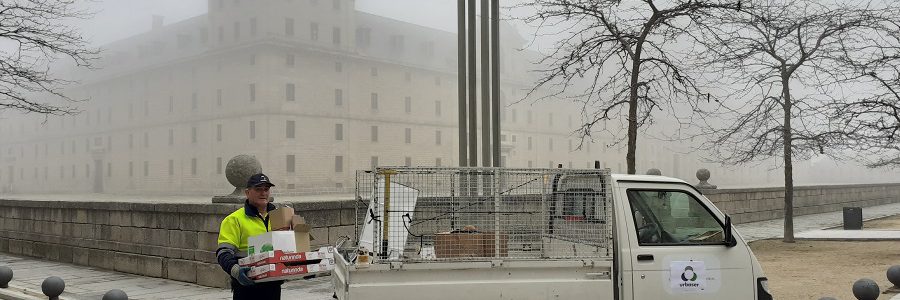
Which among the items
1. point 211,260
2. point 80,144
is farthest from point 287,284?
point 80,144

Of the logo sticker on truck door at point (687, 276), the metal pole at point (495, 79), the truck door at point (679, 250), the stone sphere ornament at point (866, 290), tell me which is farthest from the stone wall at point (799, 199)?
Answer: the logo sticker on truck door at point (687, 276)

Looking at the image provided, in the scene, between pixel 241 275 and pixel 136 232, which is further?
pixel 136 232

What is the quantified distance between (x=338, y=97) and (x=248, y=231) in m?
59.7

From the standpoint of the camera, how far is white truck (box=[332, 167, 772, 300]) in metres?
5.01

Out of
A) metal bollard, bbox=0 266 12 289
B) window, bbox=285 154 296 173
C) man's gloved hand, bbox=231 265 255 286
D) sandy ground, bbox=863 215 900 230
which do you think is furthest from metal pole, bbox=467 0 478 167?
window, bbox=285 154 296 173

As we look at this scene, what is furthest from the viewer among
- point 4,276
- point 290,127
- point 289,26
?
point 289,26

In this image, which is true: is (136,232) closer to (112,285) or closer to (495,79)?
(112,285)

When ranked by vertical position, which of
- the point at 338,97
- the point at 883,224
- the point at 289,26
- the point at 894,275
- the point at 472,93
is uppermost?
the point at 289,26

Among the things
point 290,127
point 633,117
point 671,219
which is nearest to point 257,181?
point 671,219

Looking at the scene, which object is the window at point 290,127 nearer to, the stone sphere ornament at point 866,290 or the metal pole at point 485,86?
the metal pole at point 485,86

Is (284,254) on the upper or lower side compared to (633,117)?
lower

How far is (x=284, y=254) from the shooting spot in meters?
4.65

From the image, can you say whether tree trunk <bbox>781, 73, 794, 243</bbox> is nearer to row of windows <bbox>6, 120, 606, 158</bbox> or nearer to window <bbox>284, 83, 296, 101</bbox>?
row of windows <bbox>6, 120, 606, 158</bbox>

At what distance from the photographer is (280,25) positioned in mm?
63312
